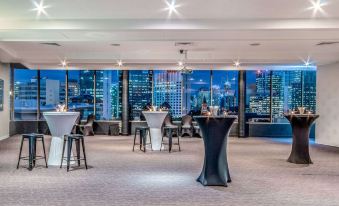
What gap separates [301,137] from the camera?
802 centimetres

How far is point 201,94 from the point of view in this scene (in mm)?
16000

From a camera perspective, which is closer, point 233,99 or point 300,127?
point 300,127

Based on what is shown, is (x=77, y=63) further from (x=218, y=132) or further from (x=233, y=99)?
(x=218, y=132)

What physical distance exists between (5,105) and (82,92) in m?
3.50

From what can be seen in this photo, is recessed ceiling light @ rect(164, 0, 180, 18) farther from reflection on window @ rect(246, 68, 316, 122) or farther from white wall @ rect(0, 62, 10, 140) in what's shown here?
reflection on window @ rect(246, 68, 316, 122)

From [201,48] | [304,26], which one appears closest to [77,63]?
[201,48]

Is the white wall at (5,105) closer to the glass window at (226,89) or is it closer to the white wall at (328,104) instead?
the glass window at (226,89)

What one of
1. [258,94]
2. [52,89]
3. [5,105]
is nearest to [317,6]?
[258,94]

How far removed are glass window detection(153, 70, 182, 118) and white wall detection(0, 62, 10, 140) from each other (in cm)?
586

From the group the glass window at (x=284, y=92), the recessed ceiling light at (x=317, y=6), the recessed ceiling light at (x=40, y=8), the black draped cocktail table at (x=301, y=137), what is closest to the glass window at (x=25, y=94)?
the recessed ceiling light at (x=40, y=8)

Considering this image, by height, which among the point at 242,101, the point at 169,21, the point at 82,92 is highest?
the point at 169,21

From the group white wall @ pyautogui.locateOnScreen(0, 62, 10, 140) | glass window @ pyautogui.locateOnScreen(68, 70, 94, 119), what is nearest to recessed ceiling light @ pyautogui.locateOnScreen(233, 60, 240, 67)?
glass window @ pyautogui.locateOnScreen(68, 70, 94, 119)

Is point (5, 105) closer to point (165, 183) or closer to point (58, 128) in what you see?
point (58, 128)

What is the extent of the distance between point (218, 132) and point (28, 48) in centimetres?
692
